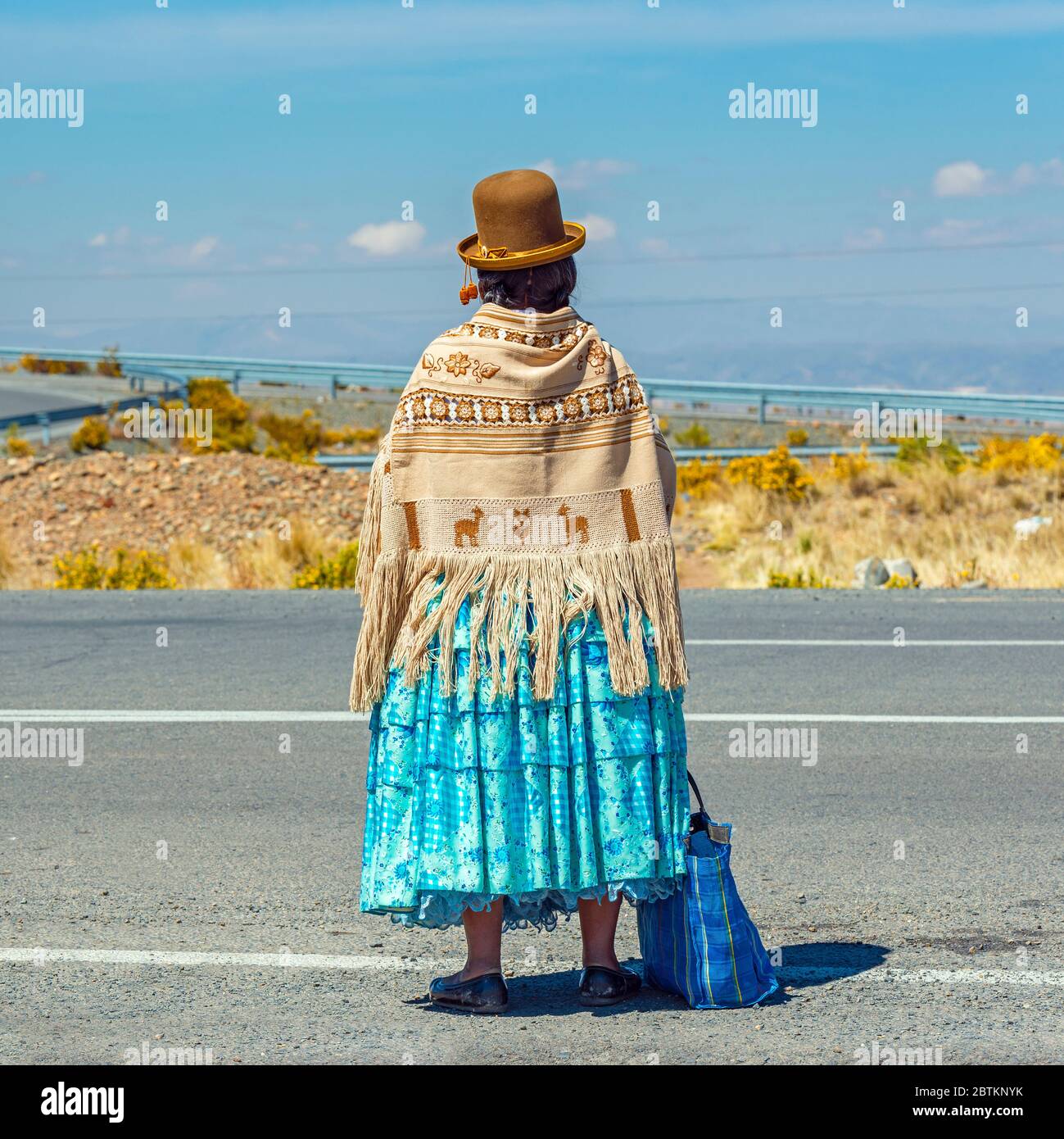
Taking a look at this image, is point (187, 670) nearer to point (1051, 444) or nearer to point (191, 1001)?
point (191, 1001)

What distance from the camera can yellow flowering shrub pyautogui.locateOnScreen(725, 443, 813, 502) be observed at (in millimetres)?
20484

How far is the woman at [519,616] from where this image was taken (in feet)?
12.5

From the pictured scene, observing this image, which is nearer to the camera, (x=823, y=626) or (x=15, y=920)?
(x=15, y=920)

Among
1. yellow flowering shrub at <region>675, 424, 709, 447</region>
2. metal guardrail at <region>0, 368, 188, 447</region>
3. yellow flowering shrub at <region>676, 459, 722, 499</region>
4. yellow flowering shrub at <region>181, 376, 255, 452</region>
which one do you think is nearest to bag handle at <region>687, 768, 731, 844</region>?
yellow flowering shrub at <region>676, 459, 722, 499</region>

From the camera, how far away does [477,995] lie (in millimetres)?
3988

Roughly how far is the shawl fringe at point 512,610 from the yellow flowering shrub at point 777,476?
1662 centimetres

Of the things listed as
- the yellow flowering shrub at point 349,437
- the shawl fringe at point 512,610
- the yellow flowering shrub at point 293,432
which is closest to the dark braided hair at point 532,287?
the shawl fringe at point 512,610

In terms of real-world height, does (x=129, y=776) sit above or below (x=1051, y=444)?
below

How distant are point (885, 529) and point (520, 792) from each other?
14.3m

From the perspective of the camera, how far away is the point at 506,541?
3.90 m

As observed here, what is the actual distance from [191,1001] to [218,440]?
24933 mm

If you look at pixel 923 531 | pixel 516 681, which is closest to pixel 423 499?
pixel 516 681

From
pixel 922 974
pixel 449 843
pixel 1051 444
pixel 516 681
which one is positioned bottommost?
pixel 922 974

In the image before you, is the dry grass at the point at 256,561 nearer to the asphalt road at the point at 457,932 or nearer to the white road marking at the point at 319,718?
the asphalt road at the point at 457,932
